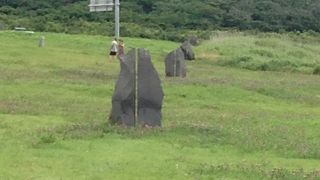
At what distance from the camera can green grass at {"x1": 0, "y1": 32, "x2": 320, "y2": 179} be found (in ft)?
52.0

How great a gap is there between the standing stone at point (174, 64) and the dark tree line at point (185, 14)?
43257 millimetres

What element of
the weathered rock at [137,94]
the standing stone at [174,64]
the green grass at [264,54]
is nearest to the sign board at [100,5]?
the green grass at [264,54]

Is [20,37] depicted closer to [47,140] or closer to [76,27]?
[76,27]

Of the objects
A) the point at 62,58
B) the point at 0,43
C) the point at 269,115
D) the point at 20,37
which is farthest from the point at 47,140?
the point at 20,37

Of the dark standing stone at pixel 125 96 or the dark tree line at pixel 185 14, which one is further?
the dark tree line at pixel 185 14

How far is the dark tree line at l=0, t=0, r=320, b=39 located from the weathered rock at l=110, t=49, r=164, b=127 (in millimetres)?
61188

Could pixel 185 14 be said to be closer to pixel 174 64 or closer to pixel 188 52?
pixel 188 52

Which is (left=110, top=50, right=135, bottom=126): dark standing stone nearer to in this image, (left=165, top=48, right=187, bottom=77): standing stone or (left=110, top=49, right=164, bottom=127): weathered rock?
(left=110, top=49, right=164, bottom=127): weathered rock

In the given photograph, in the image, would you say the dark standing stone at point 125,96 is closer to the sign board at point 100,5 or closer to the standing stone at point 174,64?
the standing stone at point 174,64

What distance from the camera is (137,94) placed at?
848 inches

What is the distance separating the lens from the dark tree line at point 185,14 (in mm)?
89312

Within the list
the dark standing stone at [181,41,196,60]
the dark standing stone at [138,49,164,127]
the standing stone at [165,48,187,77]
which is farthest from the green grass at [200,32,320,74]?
the dark standing stone at [138,49,164,127]

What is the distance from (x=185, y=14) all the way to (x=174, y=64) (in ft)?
185

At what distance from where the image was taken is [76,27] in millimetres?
79562
